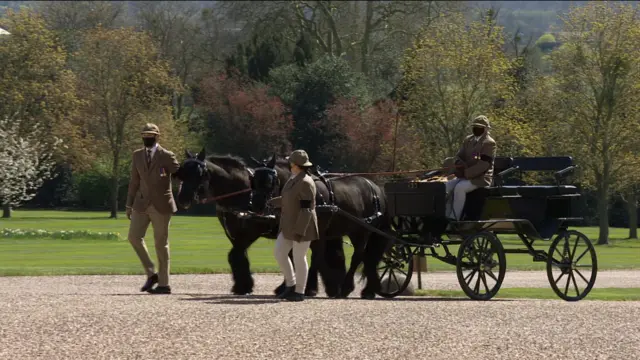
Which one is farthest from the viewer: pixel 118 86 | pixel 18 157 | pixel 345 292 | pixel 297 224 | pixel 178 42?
pixel 178 42

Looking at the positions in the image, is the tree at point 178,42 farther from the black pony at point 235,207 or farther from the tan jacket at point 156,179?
the tan jacket at point 156,179

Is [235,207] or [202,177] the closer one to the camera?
[202,177]

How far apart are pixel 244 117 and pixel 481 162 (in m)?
56.0

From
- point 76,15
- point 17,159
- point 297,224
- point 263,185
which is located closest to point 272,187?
point 263,185

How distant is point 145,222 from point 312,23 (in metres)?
58.7

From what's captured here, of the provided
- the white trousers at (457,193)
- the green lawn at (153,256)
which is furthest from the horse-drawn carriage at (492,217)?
the green lawn at (153,256)

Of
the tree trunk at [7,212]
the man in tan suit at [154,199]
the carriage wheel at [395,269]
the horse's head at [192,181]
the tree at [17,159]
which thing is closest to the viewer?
the horse's head at [192,181]

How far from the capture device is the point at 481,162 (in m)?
17.9

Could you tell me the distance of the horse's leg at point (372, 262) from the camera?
18.9 meters

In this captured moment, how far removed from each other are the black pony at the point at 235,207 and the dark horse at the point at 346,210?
193 mm

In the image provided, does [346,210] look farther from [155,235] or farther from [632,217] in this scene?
[632,217]

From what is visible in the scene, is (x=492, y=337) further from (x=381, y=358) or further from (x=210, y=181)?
(x=210, y=181)

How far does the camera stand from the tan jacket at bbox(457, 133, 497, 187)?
17891 millimetres

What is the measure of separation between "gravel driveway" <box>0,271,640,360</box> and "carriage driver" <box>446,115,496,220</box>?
6.12 ft
